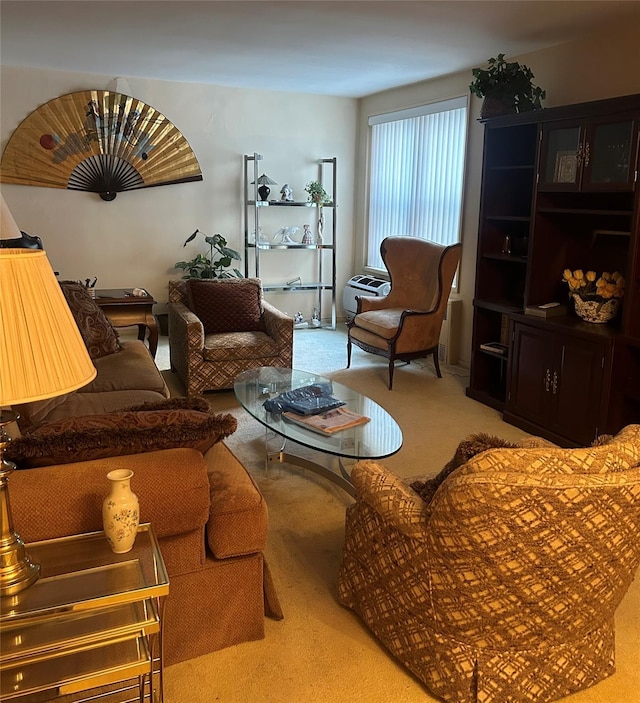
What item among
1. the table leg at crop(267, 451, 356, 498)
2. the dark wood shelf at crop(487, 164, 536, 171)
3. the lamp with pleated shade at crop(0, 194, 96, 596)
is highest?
the dark wood shelf at crop(487, 164, 536, 171)

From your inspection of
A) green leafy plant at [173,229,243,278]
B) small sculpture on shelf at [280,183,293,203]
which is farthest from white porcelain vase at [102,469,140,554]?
small sculpture on shelf at [280,183,293,203]

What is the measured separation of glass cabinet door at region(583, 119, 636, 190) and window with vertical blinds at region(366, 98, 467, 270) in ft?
6.17

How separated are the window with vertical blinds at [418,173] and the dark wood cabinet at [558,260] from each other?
1015 mm

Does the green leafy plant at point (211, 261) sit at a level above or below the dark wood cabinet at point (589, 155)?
below

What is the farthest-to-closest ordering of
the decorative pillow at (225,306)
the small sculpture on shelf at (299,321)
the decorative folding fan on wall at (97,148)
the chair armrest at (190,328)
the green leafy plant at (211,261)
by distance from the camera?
the small sculpture on shelf at (299,321) < the green leafy plant at (211,261) < the decorative folding fan on wall at (97,148) < the decorative pillow at (225,306) < the chair armrest at (190,328)

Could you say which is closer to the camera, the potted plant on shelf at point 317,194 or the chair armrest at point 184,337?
the chair armrest at point 184,337

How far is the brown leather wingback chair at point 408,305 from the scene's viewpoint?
4898mm

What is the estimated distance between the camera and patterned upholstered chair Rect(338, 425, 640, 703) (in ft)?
5.29

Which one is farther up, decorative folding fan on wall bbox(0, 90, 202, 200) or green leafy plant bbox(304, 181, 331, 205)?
decorative folding fan on wall bbox(0, 90, 202, 200)

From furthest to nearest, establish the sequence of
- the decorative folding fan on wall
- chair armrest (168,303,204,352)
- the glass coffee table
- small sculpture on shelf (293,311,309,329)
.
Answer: small sculpture on shelf (293,311,309,329)
the decorative folding fan on wall
chair armrest (168,303,204,352)
the glass coffee table

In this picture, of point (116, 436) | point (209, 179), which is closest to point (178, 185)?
point (209, 179)

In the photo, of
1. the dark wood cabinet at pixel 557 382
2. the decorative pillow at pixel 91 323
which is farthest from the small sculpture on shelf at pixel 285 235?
the dark wood cabinet at pixel 557 382

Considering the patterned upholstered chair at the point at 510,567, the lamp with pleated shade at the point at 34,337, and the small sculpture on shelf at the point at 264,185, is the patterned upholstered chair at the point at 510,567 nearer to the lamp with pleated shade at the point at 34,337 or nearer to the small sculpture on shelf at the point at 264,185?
the lamp with pleated shade at the point at 34,337

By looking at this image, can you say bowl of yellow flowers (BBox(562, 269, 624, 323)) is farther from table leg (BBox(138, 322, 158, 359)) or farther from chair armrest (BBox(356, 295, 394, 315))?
table leg (BBox(138, 322, 158, 359))
